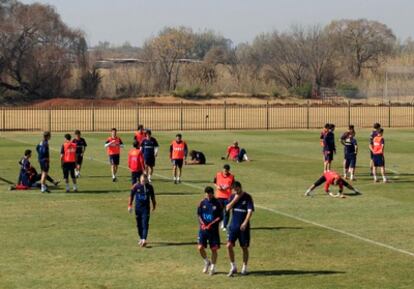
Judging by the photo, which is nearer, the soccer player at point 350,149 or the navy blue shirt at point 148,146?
the navy blue shirt at point 148,146

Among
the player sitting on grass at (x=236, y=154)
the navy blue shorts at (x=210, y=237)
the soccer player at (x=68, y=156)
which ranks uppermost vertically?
the soccer player at (x=68, y=156)

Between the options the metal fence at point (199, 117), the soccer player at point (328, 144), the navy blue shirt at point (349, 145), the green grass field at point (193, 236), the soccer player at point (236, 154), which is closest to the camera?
the green grass field at point (193, 236)

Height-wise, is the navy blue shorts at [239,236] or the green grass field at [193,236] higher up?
the navy blue shorts at [239,236]

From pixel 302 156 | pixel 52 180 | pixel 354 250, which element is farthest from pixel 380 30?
pixel 354 250

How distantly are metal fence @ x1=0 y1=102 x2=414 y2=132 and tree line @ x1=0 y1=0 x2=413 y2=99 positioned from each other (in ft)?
58.5

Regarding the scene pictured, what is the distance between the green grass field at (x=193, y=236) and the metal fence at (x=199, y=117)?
105 feet

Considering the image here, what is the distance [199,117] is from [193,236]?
54.2 meters

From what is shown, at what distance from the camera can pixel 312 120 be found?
7469 centimetres

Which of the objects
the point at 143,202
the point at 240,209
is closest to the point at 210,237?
the point at 240,209

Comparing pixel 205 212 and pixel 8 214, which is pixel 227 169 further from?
pixel 8 214

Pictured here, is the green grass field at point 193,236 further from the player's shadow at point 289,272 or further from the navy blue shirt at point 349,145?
the navy blue shirt at point 349,145

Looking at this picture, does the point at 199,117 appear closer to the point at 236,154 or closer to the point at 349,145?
the point at 236,154

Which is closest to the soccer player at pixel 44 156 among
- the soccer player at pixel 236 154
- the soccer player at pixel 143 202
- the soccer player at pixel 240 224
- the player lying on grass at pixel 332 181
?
the player lying on grass at pixel 332 181

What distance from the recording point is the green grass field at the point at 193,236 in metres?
17.4
